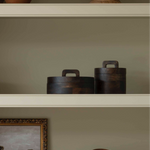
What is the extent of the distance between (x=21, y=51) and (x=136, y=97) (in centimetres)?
63

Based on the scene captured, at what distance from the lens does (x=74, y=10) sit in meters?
0.98

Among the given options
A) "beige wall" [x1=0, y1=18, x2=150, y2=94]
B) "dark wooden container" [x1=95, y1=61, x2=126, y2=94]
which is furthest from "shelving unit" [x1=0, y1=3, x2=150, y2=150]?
"dark wooden container" [x1=95, y1=61, x2=126, y2=94]

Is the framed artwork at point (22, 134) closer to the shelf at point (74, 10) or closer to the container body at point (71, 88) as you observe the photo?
the container body at point (71, 88)

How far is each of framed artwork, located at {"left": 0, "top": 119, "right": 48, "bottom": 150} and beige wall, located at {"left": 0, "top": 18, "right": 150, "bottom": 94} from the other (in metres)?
0.15

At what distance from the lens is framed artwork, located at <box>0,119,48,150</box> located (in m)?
1.23

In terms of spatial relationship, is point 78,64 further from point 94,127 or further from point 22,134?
point 22,134

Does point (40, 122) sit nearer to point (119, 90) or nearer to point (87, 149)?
point (87, 149)

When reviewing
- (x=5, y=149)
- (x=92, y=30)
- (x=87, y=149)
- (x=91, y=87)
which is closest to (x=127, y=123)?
(x=87, y=149)

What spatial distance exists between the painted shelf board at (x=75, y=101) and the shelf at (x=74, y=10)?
0.32 meters

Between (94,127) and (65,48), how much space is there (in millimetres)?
426

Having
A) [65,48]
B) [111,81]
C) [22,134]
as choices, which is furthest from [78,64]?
[22,134]

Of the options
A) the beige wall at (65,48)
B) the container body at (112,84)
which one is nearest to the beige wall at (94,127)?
the beige wall at (65,48)

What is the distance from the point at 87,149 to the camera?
4.08 ft

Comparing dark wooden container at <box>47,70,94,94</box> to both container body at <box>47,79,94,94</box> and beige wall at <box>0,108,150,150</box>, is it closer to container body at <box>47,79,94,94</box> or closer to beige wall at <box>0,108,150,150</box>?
container body at <box>47,79,94,94</box>
